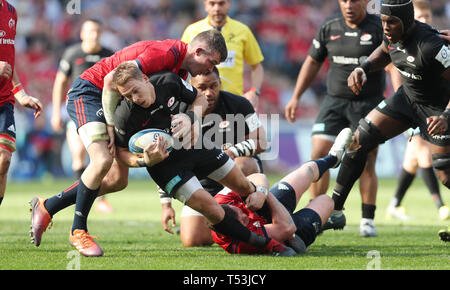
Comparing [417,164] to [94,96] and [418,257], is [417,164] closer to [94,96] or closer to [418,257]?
[418,257]

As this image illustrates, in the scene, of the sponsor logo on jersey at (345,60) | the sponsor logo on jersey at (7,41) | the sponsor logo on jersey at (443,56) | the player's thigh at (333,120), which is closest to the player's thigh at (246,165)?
the player's thigh at (333,120)

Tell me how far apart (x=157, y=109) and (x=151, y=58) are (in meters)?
0.45

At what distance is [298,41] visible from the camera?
21.1 meters

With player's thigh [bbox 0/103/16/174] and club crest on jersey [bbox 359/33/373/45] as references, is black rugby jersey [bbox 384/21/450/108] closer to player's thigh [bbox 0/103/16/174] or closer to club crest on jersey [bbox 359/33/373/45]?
club crest on jersey [bbox 359/33/373/45]

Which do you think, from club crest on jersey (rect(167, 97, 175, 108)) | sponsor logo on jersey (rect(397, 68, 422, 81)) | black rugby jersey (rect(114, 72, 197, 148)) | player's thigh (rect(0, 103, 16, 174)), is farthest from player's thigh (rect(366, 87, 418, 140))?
player's thigh (rect(0, 103, 16, 174))

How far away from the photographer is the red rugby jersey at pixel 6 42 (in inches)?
252

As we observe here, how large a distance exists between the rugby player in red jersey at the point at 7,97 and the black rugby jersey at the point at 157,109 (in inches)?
49.8

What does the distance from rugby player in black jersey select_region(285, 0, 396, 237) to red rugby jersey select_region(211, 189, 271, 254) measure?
7.34 feet

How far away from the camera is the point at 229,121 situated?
6801 mm

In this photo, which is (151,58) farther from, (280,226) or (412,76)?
(412,76)

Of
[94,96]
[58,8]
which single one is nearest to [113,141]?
[94,96]

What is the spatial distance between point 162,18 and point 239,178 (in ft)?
53.9

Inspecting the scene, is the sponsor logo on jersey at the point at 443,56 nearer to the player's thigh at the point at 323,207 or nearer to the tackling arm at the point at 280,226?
the player's thigh at the point at 323,207

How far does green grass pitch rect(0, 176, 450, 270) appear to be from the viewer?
198 inches
